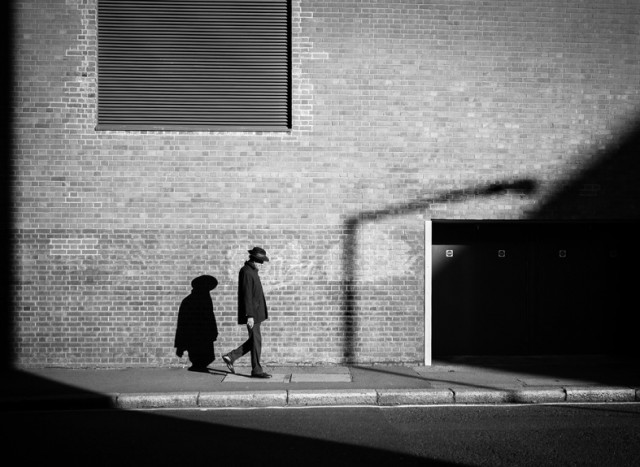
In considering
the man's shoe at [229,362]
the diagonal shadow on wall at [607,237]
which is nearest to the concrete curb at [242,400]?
the man's shoe at [229,362]

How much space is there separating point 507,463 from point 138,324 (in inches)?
246

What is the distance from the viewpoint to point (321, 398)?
7.16 metres

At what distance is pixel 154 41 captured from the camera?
9.27 m

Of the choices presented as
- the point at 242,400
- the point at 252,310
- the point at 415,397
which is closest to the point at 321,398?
the point at 242,400

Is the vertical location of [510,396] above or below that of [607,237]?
below

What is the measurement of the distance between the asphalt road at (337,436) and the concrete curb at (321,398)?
0.62 feet

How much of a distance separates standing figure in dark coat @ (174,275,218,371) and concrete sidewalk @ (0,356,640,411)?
33cm

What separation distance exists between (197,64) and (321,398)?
19.6 feet

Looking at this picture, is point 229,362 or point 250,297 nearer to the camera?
point 250,297

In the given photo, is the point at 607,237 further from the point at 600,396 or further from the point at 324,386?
the point at 324,386

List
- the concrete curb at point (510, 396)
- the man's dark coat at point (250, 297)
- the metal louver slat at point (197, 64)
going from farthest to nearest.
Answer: the metal louver slat at point (197, 64)
the man's dark coat at point (250, 297)
the concrete curb at point (510, 396)

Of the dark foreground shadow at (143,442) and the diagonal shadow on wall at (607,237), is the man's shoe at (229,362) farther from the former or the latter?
the diagonal shadow on wall at (607,237)

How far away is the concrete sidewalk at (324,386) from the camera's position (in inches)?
279

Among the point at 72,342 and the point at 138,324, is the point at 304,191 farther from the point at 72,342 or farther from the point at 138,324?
the point at 72,342
